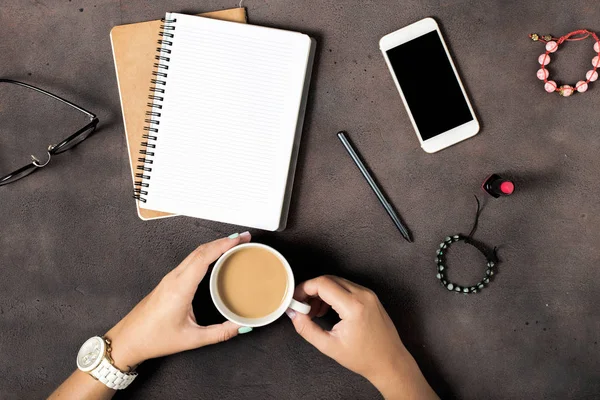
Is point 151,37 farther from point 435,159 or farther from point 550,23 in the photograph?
point 550,23

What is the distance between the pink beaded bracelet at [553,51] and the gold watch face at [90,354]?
89 cm

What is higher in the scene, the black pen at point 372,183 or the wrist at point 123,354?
the black pen at point 372,183

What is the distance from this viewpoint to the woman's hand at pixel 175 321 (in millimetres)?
750

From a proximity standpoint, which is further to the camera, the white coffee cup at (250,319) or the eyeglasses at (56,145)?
the eyeglasses at (56,145)

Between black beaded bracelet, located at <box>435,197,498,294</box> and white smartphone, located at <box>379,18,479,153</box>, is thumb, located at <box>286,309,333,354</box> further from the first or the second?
white smartphone, located at <box>379,18,479,153</box>

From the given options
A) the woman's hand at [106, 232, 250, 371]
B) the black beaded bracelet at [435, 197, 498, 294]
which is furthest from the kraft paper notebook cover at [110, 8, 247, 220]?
the black beaded bracelet at [435, 197, 498, 294]

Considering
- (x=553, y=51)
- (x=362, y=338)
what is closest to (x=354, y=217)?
(x=362, y=338)

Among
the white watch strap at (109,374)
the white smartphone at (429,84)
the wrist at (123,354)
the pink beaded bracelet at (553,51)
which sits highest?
the pink beaded bracelet at (553,51)

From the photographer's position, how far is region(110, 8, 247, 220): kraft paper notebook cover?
0.84 m

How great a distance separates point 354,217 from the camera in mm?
859

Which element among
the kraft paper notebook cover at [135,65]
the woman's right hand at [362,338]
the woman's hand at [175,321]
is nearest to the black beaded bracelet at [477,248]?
the woman's right hand at [362,338]

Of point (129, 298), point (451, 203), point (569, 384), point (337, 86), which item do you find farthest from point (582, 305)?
point (129, 298)

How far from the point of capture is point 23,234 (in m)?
0.87

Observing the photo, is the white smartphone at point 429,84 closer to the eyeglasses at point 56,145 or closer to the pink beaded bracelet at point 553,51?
the pink beaded bracelet at point 553,51
